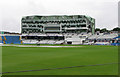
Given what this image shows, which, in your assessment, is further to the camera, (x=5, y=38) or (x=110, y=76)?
(x=5, y=38)

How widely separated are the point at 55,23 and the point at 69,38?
50.6ft

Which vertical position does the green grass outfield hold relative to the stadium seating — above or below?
below

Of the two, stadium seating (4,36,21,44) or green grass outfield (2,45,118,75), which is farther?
stadium seating (4,36,21,44)

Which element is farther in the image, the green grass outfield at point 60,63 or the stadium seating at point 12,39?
the stadium seating at point 12,39

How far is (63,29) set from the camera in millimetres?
92500

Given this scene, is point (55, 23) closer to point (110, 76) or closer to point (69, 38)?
point (69, 38)

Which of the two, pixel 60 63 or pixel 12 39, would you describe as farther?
pixel 12 39

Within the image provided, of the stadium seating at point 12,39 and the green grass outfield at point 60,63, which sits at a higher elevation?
the stadium seating at point 12,39

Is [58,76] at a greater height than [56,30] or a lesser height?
lesser

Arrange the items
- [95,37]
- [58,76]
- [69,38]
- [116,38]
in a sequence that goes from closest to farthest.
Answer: [58,76]
[116,38]
[95,37]
[69,38]

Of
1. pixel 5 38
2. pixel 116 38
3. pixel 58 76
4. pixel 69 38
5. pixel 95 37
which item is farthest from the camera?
pixel 5 38

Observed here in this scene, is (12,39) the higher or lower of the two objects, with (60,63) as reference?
higher

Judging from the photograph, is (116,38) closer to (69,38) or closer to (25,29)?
(69,38)

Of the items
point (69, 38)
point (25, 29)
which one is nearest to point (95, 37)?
point (69, 38)
